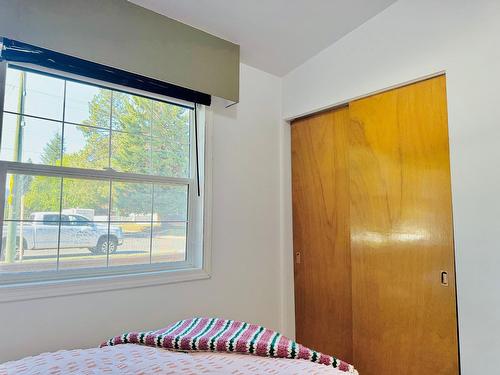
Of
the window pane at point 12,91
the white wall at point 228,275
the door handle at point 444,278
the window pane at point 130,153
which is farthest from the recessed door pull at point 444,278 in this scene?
the window pane at point 12,91

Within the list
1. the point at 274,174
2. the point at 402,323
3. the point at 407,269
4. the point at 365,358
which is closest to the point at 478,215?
the point at 407,269

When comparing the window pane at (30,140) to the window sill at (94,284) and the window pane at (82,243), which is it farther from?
the window sill at (94,284)

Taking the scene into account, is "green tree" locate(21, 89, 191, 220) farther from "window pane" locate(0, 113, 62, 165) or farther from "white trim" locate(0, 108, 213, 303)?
"white trim" locate(0, 108, 213, 303)

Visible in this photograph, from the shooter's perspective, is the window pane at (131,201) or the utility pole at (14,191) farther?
the window pane at (131,201)

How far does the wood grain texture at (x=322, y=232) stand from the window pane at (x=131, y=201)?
1.19 metres

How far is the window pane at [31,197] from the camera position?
157 centimetres

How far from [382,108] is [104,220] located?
5.96ft

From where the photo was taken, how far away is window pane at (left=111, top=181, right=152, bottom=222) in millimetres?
1876

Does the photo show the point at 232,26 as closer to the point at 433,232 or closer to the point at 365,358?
the point at 433,232

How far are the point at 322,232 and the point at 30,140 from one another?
1919mm

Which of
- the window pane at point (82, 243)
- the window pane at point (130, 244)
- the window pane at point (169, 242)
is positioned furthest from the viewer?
the window pane at point (169, 242)

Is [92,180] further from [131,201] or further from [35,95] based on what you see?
[35,95]

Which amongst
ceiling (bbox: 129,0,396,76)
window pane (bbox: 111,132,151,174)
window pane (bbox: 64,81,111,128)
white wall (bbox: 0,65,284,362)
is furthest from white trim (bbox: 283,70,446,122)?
window pane (bbox: 64,81,111,128)

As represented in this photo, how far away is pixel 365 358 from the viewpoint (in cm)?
198
